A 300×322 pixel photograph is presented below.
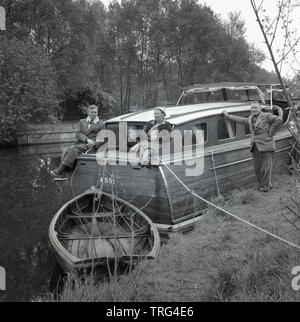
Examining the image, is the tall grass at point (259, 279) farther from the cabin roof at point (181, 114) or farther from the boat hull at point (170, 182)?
the cabin roof at point (181, 114)

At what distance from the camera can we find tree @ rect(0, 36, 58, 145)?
75.0ft

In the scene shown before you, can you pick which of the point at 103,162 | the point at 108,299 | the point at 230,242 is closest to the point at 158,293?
the point at 108,299

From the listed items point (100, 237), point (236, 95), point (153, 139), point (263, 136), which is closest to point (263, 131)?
point (263, 136)

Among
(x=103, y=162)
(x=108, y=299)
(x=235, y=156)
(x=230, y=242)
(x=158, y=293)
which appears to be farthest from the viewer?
(x=235, y=156)

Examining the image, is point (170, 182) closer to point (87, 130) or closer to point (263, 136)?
point (263, 136)

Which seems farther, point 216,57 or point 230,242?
point 216,57

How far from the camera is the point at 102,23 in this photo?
124 feet

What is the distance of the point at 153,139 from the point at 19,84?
16653 mm

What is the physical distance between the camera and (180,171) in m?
8.80

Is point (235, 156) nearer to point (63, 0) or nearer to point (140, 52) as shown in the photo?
point (63, 0)

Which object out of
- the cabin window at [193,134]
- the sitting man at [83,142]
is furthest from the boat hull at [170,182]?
the cabin window at [193,134]

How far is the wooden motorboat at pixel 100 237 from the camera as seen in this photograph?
20.0ft

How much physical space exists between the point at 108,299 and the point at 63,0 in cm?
3082

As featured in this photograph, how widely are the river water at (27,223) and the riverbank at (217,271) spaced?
1.99 m
